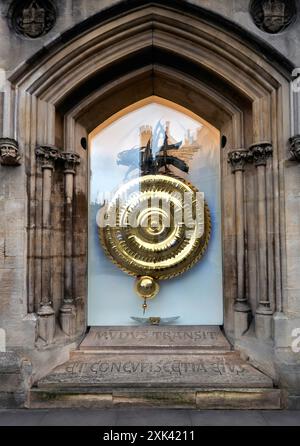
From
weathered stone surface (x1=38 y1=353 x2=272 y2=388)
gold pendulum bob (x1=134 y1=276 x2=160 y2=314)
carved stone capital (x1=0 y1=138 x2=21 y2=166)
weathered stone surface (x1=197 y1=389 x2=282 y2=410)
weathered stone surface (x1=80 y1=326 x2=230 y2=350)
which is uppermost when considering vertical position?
carved stone capital (x1=0 y1=138 x2=21 y2=166)

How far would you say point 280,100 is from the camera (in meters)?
3.80

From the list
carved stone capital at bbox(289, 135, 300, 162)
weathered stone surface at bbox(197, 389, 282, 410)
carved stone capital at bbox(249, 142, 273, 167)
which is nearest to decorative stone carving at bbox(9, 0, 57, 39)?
carved stone capital at bbox(249, 142, 273, 167)

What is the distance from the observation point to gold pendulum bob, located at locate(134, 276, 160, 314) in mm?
4570

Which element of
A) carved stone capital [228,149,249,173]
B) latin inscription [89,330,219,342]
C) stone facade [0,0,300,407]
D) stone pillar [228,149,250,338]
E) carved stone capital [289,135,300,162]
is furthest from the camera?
latin inscription [89,330,219,342]

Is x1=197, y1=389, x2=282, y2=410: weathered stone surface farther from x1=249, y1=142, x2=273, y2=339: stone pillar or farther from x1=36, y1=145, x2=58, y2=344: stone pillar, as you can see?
x1=36, y1=145, x2=58, y2=344: stone pillar

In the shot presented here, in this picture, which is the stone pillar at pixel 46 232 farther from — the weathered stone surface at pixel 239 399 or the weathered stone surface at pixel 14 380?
the weathered stone surface at pixel 239 399

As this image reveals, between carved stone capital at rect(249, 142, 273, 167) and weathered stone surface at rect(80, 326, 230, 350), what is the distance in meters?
2.39

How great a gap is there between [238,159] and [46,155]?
2497 mm

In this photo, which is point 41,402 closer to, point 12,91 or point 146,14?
point 12,91

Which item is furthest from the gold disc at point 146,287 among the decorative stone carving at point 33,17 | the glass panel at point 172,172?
the decorative stone carving at point 33,17

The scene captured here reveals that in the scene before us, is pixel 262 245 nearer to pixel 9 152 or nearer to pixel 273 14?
pixel 273 14

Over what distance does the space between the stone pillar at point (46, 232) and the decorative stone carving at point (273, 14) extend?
9.90 feet

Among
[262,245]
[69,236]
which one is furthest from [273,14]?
[69,236]

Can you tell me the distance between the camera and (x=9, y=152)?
355cm
